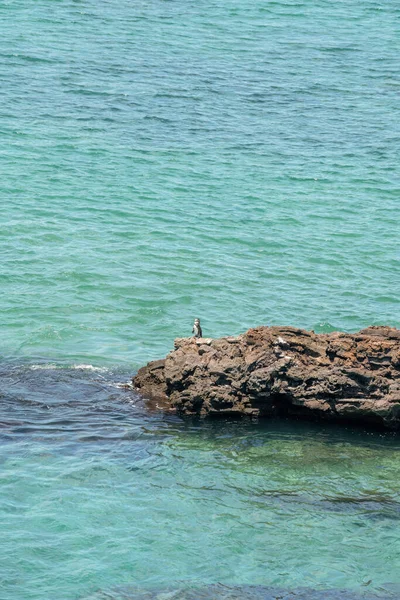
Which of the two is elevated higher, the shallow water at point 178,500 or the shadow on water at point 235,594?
the shallow water at point 178,500

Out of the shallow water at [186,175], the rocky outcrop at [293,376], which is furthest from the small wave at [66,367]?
the rocky outcrop at [293,376]

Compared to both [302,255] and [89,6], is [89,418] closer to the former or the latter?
[302,255]

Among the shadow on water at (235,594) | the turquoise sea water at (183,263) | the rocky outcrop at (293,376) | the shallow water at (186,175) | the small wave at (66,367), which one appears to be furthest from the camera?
the shallow water at (186,175)

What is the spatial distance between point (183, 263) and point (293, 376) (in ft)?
35.4

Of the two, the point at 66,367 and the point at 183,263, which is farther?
the point at 183,263

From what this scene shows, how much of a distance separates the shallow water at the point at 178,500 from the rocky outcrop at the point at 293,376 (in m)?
0.35

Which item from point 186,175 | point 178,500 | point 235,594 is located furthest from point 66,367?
point 186,175

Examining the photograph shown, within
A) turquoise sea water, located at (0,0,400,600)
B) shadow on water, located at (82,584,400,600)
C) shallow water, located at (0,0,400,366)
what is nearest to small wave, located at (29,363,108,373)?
turquoise sea water, located at (0,0,400,600)

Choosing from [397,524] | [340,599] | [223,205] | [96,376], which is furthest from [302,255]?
[340,599]

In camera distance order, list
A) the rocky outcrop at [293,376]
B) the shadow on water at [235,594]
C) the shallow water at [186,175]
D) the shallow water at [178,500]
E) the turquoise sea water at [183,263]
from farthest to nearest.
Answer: the shallow water at [186,175] → the rocky outcrop at [293,376] → the turquoise sea water at [183,263] → the shallow water at [178,500] → the shadow on water at [235,594]

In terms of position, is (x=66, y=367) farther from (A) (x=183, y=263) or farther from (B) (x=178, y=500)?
(A) (x=183, y=263)

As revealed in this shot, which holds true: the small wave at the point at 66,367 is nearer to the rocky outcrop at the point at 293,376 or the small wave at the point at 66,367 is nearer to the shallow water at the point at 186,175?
the shallow water at the point at 186,175

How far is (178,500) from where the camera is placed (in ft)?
50.0

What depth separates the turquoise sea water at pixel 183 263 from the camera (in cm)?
1436
